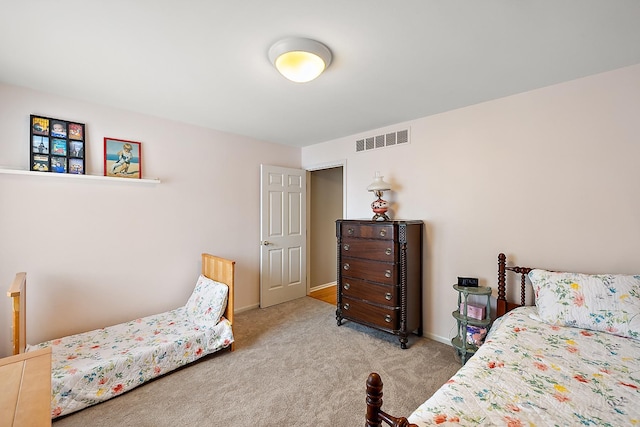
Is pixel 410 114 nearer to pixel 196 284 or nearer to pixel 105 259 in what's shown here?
pixel 196 284

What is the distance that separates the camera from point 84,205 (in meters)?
2.53

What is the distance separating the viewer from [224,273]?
275cm

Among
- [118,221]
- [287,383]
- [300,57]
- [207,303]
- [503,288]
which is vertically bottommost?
[287,383]

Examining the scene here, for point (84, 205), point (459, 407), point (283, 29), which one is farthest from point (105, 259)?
point (459, 407)

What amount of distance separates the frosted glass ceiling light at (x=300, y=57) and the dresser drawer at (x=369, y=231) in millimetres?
1601

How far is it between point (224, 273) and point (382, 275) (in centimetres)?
161

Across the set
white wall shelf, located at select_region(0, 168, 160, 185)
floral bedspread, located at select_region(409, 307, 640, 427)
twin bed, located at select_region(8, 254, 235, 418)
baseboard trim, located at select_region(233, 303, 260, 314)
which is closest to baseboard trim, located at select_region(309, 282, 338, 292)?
baseboard trim, located at select_region(233, 303, 260, 314)

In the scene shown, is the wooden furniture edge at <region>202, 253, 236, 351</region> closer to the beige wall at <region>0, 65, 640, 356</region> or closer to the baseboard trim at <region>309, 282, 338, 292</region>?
the beige wall at <region>0, 65, 640, 356</region>

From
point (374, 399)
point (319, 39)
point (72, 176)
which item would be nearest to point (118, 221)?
point (72, 176)

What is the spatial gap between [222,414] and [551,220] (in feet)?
9.45

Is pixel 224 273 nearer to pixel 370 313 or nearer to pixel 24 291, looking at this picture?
pixel 24 291

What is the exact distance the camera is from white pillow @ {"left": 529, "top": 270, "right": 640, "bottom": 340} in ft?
5.44

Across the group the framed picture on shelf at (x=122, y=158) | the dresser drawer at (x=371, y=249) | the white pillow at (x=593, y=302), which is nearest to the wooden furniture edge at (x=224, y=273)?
the framed picture on shelf at (x=122, y=158)

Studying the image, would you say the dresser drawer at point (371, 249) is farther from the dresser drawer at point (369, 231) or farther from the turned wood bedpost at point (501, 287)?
the turned wood bedpost at point (501, 287)
